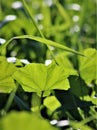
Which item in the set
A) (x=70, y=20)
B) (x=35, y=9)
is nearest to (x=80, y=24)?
(x=70, y=20)

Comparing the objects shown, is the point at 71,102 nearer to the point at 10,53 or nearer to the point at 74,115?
the point at 74,115

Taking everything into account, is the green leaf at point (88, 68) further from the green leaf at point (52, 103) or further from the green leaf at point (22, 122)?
the green leaf at point (22, 122)

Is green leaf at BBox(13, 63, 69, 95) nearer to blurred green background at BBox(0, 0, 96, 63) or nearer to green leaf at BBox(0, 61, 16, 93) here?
green leaf at BBox(0, 61, 16, 93)

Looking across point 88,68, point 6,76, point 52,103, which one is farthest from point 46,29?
point 6,76

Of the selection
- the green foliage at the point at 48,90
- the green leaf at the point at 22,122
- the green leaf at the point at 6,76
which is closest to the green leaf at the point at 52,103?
the green foliage at the point at 48,90

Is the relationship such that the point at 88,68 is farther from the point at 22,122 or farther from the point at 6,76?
the point at 22,122

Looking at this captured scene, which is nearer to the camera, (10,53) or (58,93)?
(58,93)

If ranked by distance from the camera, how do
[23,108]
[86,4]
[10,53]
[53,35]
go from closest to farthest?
[23,108] < [10,53] < [53,35] < [86,4]
